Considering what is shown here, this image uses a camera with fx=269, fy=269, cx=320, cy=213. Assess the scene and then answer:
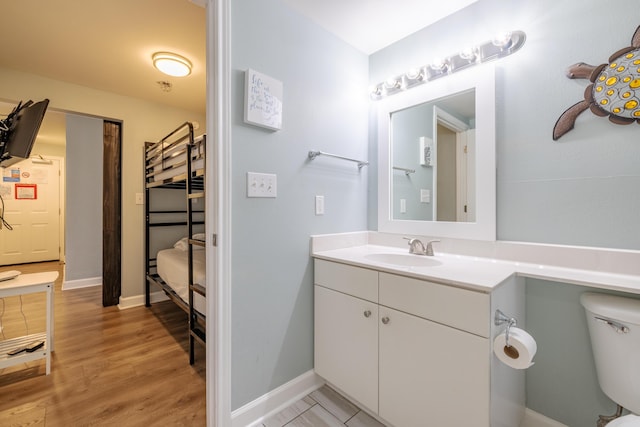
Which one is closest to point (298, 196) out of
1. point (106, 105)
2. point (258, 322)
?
point (258, 322)

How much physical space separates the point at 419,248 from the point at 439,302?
551 millimetres

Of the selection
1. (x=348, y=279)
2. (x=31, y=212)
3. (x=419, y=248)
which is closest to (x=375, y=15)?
(x=419, y=248)

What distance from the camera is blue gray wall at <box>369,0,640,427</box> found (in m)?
1.11

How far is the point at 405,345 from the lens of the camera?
1164 mm

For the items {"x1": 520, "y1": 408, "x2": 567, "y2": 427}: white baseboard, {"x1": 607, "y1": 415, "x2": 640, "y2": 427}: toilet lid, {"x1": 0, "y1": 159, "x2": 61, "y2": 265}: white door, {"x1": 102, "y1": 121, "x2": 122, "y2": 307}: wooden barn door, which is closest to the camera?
{"x1": 607, "y1": 415, "x2": 640, "y2": 427}: toilet lid

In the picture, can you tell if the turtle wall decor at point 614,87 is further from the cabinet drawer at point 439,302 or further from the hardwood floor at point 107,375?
the hardwood floor at point 107,375

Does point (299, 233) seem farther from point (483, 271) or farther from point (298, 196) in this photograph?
point (483, 271)

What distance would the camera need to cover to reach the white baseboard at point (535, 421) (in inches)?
48.9

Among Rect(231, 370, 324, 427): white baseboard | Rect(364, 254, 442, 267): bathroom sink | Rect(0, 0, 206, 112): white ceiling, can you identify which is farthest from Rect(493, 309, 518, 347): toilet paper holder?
Rect(0, 0, 206, 112): white ceiling

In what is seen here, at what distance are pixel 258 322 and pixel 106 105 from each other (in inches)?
116

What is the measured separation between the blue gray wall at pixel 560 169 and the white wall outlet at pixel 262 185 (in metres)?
1.18

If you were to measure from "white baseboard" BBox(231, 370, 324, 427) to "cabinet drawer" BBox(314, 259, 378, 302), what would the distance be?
569 millimetres

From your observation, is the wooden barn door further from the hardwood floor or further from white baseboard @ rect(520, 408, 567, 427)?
white baseboard @ rect(520, 408, 567, 427)

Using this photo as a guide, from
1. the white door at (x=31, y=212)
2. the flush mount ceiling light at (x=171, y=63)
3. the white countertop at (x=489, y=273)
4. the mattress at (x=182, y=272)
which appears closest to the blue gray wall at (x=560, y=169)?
the white countertop at (x=489, y=273)
